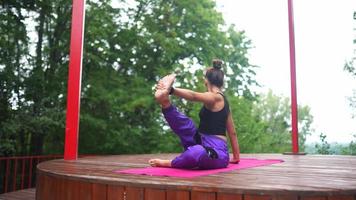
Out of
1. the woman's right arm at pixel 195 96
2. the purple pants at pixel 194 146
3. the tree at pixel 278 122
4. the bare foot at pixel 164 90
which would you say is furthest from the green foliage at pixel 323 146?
the bare foot at pixel 164 90

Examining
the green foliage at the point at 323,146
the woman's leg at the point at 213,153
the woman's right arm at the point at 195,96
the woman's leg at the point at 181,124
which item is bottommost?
the green foliage at the point at 323,146

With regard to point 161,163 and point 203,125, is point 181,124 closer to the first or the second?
point 203,125

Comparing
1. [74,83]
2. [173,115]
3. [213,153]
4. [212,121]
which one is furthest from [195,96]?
[74,83]

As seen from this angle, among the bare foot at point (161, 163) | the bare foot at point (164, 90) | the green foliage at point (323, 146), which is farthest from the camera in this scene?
the green foliage at point (323, 146)

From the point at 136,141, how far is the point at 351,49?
6098 mm

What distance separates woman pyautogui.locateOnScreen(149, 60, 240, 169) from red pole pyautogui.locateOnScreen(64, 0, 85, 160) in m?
1.04

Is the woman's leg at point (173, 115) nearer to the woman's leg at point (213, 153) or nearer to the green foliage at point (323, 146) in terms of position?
the woman's leg at point (213, 153)

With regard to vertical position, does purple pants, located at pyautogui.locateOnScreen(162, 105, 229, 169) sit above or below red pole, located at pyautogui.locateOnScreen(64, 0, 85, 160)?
below

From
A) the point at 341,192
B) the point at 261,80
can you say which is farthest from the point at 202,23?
the point at 341,192

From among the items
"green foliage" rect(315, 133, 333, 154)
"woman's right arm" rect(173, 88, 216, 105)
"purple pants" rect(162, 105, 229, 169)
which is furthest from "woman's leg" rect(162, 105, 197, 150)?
"green foliage" rect(315, 133, 333, 154)

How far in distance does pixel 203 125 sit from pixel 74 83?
1425 millimetres

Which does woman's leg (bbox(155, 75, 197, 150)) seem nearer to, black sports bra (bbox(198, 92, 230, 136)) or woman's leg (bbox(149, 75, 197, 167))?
woman's leg (bbox(149, 75, 197, 167))

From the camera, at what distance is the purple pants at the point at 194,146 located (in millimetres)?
2332

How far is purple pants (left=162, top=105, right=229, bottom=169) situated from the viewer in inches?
91.8
